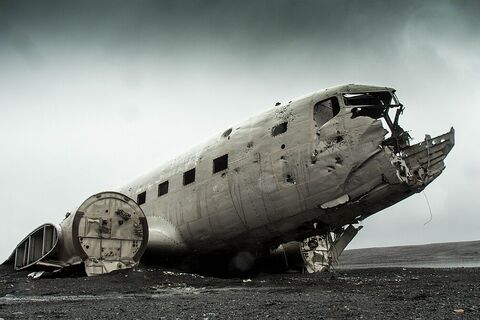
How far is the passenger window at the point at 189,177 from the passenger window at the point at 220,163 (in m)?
0.94

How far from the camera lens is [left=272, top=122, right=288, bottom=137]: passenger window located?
10752 millimetres

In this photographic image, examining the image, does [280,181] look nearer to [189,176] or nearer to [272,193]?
[272,193]

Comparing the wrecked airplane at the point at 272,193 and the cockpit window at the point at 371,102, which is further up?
the cockpit window at the point at 371,102

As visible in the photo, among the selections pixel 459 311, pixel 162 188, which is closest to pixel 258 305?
pixel 459 311

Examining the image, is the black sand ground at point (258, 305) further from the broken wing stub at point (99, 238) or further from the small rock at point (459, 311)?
the broken wing stub at point (99, 238)

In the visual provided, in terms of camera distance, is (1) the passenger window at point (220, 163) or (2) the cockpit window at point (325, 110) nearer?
(2) the cockpit window at point (325, 110)

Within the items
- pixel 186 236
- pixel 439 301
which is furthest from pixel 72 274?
pixel 439 301

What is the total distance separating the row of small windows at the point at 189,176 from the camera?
11744mm

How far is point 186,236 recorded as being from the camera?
40.6 feet

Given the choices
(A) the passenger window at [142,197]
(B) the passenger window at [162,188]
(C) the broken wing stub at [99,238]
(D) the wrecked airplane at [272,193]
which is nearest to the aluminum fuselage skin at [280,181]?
(D) the wrecked airplane at [272,193]

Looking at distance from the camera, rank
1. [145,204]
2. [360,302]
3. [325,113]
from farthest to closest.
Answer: [145,204]
[325,113]
[360,302]

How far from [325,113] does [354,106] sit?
0.76 meters

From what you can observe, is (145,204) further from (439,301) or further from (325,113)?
(439,301)

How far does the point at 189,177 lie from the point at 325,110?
4339 mm
